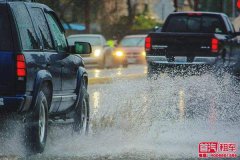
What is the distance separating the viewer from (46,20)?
1054cm

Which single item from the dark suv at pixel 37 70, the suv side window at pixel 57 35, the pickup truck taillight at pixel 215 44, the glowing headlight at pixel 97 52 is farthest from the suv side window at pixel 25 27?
the glowing headlight at pixel 97 52

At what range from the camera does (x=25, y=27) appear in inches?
378

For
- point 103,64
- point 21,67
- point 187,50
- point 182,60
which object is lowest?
point 103,64

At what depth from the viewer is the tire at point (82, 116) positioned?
1134 cm

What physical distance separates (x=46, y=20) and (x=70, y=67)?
725 millimetres

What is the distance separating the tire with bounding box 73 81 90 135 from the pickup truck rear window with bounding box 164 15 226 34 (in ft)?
37.0

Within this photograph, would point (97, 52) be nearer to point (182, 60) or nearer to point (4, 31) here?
point (182, 60)

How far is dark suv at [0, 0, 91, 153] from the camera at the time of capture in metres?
9.06

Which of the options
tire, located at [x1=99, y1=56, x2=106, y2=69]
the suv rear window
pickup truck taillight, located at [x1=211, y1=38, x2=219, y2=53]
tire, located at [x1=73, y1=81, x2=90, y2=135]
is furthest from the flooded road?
tire, located at [x1=99, y1=56, x2=106, y2=69]

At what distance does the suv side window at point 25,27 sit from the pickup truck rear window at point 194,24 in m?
13.3

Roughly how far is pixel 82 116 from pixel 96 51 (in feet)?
75.8

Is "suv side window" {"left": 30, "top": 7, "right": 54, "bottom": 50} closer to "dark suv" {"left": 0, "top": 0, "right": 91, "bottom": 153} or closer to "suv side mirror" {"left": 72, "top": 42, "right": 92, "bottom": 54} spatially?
"dark suv" {"left": 0, "top": 0, "right": 91, "bottom": 153}

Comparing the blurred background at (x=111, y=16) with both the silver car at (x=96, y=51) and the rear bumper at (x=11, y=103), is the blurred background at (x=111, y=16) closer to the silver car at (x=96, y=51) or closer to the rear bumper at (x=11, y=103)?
the silver car at (x=96, y=51)

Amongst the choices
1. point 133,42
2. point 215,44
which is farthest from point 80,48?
point 133,42
